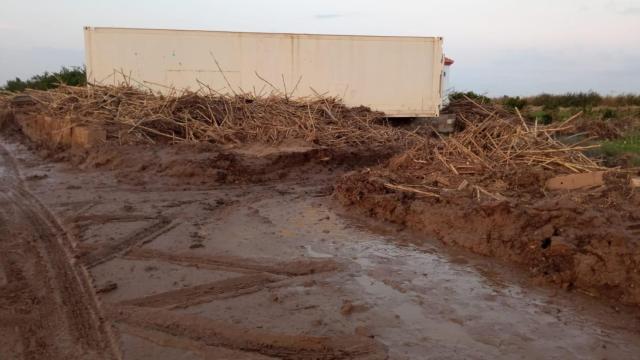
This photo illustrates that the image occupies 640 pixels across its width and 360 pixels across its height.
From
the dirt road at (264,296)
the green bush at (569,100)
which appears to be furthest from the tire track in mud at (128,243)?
the green bush at (569,100)

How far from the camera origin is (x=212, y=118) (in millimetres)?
11828

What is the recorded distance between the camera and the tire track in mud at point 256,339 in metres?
3.15

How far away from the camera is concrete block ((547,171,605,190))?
20.3 ft

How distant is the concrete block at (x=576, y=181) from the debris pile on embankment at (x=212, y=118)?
5.86m

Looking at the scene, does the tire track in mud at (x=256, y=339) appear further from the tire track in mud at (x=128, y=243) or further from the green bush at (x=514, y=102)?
the green bush at (x=514, y=102)

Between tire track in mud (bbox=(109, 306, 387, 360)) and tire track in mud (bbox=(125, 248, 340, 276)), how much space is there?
3.39 feet

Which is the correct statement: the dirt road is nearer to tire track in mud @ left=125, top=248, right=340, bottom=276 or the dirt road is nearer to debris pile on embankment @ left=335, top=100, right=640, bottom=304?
tire track in mud @ left=125, top=248, right=340, bottom=276

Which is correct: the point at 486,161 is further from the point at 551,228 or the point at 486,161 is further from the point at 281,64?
the point at 281,64

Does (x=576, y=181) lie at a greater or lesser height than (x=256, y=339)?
greater

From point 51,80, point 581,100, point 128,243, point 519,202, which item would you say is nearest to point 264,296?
point 128,243

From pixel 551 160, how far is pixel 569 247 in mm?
2793

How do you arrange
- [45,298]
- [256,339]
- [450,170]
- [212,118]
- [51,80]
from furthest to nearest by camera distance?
1. [51,80]
2. [212,118]
3. [450,170]
4. [45,298]
5. [256,339]

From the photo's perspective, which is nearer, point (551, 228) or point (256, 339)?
point (256, 339)

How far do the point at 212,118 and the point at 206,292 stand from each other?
8209 millimetres
